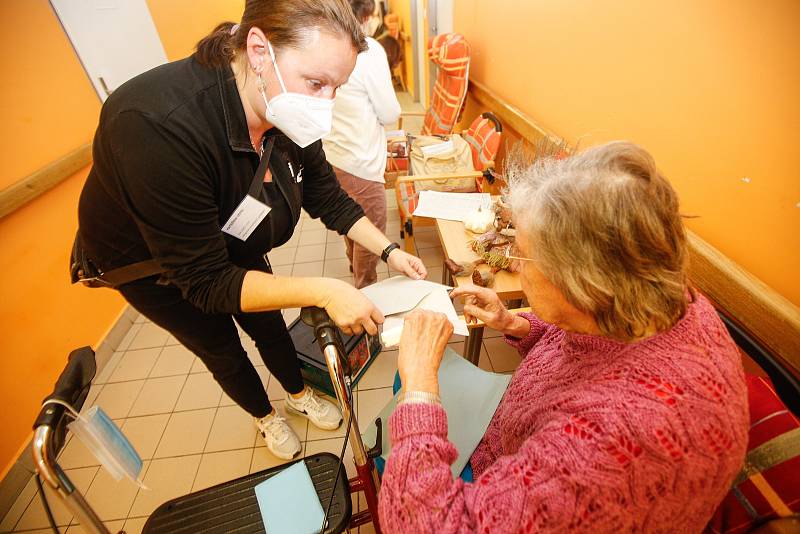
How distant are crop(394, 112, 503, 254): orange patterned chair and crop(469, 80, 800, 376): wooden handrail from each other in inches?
53.2

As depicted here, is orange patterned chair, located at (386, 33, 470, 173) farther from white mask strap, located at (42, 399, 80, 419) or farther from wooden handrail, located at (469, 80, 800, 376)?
white mask strap, located at (42, 399, 80, 419)

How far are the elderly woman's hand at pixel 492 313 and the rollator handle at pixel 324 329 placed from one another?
45 centimetres

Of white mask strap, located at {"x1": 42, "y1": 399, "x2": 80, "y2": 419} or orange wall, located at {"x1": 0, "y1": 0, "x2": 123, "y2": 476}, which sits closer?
white mask strap, located at {"x1": 42, "y1": 399, "x2": 80, "y2": 419}

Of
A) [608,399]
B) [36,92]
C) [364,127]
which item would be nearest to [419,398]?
[608,399]

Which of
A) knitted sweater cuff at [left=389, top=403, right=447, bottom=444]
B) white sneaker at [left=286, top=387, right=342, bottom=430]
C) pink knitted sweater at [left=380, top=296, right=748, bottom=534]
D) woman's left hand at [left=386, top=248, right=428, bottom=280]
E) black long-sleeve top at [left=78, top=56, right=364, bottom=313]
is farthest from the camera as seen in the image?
white sneaker at [left=286, top=387, right=342, bottom=430]

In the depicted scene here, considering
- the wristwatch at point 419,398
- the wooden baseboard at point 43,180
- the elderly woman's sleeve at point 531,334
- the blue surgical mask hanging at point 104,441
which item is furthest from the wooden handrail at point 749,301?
the wooden baseboard at point 43,180

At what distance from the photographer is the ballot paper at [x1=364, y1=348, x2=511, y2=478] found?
110 centimetres

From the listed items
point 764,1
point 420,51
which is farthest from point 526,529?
point 420,51

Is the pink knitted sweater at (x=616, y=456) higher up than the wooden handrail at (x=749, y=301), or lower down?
higher up

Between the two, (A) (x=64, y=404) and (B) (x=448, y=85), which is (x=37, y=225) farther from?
(B) (x=448, y=85)

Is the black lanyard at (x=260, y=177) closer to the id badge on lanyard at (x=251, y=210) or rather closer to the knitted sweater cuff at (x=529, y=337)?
the id badge on lanyard at (x=251, y=210)

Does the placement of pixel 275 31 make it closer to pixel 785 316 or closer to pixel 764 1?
pixel 764 1

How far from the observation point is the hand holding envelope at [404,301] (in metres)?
1.10

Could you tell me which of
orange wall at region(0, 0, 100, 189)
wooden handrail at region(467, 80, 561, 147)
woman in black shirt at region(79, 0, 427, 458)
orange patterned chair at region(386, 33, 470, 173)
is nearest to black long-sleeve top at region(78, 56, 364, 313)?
woman in black shirt at region(79, 0, 427, 458)
